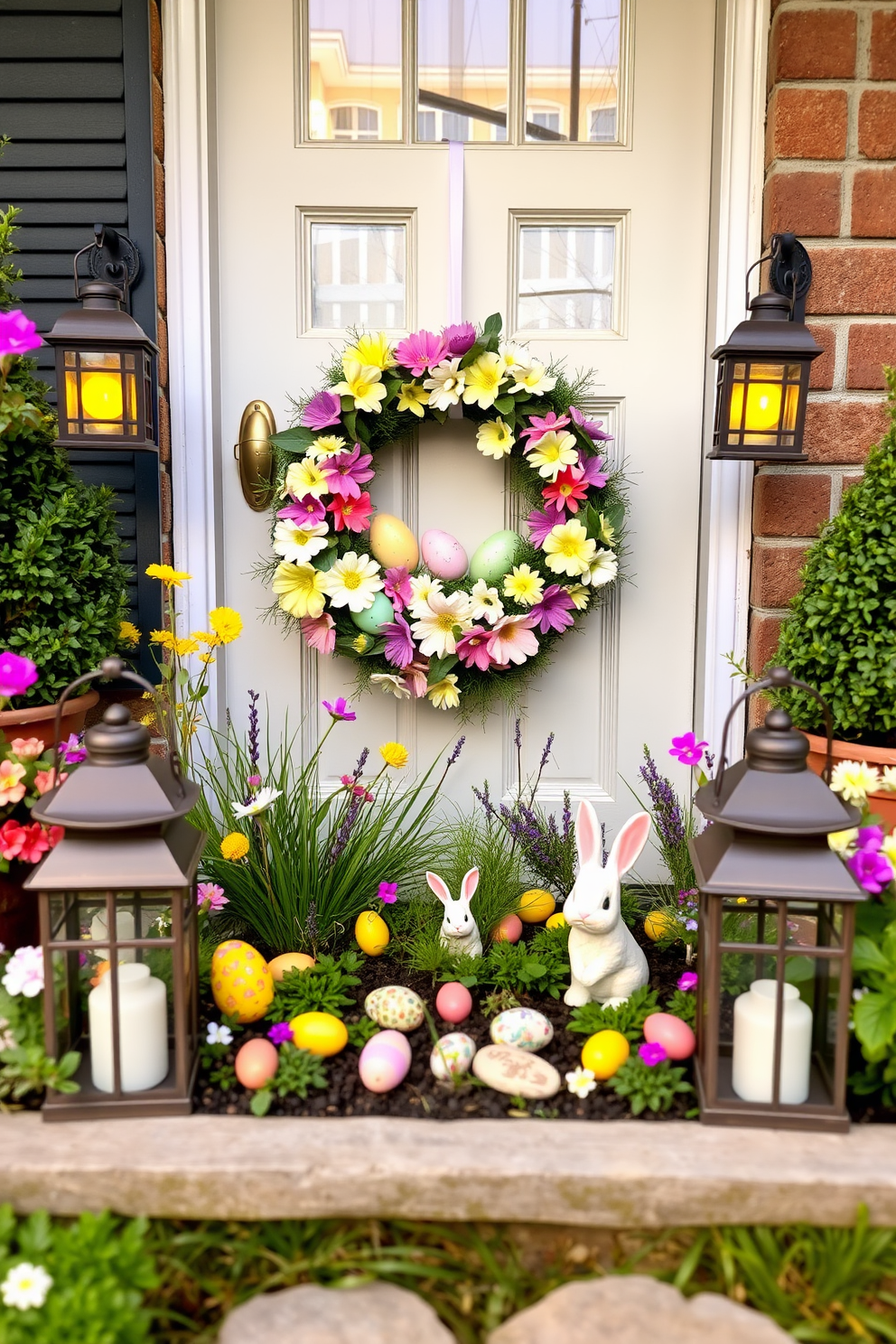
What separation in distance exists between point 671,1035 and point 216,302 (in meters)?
1.67

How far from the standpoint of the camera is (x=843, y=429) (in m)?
1.89

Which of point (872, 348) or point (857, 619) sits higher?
point (872, 348)

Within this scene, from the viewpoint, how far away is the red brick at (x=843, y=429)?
188 centimetres

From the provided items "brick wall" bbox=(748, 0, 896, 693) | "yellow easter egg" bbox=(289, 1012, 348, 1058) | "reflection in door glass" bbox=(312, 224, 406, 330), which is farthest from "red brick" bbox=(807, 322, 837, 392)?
"yellow easter egg" bbox=(289, 1012, 348, 1058)

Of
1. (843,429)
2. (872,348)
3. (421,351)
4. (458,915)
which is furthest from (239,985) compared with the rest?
(872,348)

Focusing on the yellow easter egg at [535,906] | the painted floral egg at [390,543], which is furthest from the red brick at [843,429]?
the yellow easter egg at [535,906]

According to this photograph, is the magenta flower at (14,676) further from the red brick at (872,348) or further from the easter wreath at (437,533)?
Answer: the red brick at (872,348)

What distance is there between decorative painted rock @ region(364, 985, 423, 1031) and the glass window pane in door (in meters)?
1.71

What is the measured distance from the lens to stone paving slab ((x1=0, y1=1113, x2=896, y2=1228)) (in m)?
1.20

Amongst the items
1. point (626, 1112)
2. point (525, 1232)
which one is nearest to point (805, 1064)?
point (626, 1112)

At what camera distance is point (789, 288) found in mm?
1850

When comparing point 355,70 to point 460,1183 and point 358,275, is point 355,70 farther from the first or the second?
point 460,1183

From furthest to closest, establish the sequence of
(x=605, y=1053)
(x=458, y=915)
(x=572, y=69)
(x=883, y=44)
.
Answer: (x=572, y=69), (x=883, y=44), (x=458, y=915), (x=605, y=1053)

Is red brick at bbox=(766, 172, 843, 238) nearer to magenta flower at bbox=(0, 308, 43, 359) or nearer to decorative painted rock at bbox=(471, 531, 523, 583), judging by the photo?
decorative painted rock at bbox=(471, 531, 523, 583)
